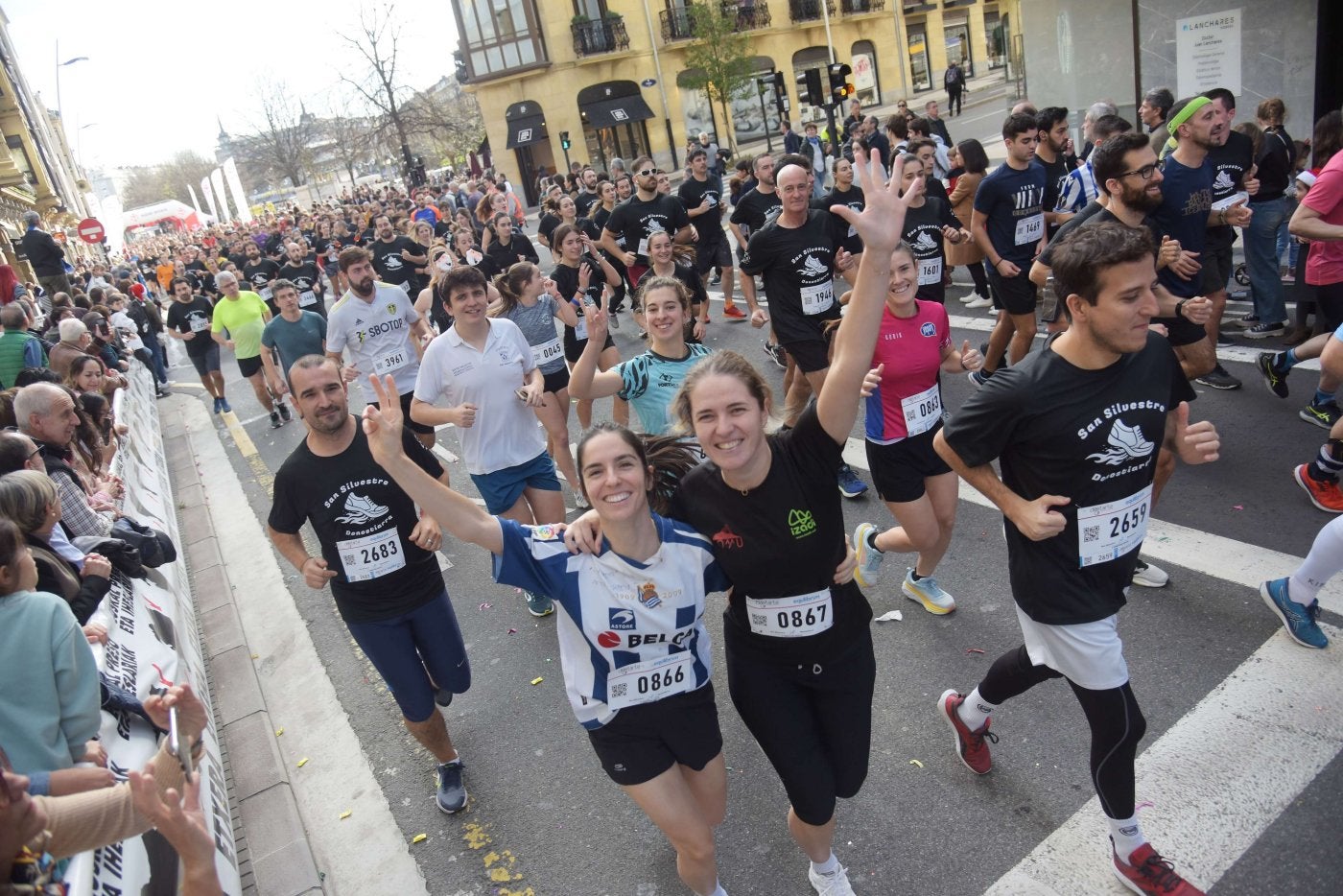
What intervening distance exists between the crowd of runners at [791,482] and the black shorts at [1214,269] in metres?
0.03

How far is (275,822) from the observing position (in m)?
4.12

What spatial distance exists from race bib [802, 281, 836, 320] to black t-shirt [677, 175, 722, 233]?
6.53 meters

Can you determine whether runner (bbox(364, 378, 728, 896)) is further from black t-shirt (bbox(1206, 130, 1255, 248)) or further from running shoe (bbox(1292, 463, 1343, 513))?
black t-shirt (bbox(1206, 130, 1255, 248))

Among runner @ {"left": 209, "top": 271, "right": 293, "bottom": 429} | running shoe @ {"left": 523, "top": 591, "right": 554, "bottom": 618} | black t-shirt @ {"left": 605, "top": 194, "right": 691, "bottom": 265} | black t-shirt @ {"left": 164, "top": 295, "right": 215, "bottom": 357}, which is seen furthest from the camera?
black t-shirt @ {"left": 164, "top": 295, "right": 215, "bottom": 357}

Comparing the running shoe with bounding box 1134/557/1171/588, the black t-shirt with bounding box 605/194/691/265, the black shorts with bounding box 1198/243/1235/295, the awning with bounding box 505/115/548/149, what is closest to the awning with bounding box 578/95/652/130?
the awning with bounding box 505/115/548/149

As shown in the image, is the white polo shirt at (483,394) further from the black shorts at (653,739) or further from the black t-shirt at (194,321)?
the black t-shirt at (194,321)

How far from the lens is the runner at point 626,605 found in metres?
2.73

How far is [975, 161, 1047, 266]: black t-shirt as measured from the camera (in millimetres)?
6750

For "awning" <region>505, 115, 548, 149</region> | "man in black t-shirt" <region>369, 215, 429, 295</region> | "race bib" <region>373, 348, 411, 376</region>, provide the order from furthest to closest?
"awning" <region>505, 115, 548, 149</region> < "man in black t-shirt" <region>369, 215, 429, 295</region> < "race bib" <region>373, 348, 411, 376</region>

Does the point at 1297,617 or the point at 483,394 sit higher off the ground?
the point at 483,394

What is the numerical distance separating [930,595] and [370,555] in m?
2.80

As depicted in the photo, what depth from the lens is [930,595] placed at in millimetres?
4699

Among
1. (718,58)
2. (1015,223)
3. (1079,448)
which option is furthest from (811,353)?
(718,58)

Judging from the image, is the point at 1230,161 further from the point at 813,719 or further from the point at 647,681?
the point at 647,681
